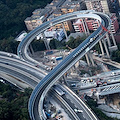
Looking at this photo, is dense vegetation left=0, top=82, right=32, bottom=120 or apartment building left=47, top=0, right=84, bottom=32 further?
apartment building left=47, top=0, right=84, bottom=32

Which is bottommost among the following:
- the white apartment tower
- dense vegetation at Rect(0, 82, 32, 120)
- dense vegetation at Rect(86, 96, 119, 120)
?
dense vegetation at Rect(86, 96, 119, 120)

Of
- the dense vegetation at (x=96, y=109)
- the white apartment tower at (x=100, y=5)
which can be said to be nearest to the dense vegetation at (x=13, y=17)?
the white apartment tower at (x=100, y=5)

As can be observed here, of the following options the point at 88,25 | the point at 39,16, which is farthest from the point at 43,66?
the point at 39,16

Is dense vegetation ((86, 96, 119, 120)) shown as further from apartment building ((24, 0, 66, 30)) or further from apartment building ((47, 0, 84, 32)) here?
apartment building ((24, 0, 66, 30))

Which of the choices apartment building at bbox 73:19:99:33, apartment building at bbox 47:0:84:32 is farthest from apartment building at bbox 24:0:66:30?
apartment building at bbox 73:19:99:33

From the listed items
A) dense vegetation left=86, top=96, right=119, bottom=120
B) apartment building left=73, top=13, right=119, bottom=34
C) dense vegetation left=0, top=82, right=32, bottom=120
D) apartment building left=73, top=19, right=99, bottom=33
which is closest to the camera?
dense vegetation left=0, top=82, right=32, bottom=120

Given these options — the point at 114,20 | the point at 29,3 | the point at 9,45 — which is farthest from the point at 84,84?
the point at 29,3

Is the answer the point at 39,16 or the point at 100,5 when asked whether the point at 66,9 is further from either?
the point at 100,5
